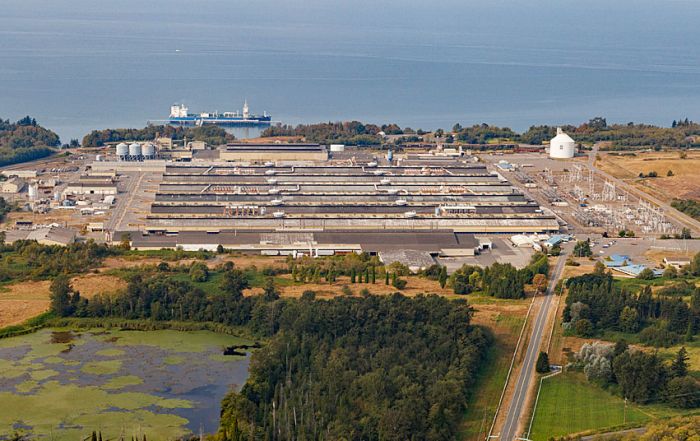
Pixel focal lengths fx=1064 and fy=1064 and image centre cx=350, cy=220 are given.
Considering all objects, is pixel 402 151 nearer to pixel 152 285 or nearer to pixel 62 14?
pixel 152 285

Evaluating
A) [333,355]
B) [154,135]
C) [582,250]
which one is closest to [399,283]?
[582,250]

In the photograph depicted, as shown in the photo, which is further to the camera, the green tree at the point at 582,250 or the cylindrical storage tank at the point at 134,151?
the cylindrical storage tank at the point at 134,151

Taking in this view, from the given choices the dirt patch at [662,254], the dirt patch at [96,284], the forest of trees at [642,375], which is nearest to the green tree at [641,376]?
the forest of trees at [642,375]

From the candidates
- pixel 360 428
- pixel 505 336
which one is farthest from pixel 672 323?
pixel 360 428

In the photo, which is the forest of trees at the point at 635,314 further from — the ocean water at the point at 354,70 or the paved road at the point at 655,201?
the ocean water at the point at 354,70

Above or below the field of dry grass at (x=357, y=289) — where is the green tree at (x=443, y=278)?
above

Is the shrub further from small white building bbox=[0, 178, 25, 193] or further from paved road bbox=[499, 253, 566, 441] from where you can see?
small white building bbox=[0, 178, 25, 193]

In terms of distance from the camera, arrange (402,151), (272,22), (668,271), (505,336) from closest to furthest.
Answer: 1. (505,336)
2. (668,271)
3. (402,151)
4. (272,22)
